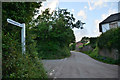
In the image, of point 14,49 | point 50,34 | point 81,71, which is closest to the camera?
point 14,49

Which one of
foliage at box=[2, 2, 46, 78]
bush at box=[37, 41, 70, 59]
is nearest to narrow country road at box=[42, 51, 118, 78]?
foliage at box=[2, 2, 46, 78]

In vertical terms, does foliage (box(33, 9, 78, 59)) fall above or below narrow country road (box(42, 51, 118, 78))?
above

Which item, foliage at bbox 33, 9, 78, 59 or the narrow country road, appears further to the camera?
foliage at bbox 33, 9, 78, 59

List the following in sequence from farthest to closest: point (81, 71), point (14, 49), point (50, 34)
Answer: point (50, 34) < point (81, 71) < point (14, 49)

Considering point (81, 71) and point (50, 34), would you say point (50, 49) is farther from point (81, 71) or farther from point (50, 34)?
point (81, 71)

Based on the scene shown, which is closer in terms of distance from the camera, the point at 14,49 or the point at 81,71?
the point at 14,49

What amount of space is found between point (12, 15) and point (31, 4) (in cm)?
120

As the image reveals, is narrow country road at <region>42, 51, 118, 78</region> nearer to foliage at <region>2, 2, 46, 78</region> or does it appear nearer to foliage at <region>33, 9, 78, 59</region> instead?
foliage at <region>2, 2, 46, 78</region>

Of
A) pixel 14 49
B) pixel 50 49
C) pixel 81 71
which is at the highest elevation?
pixel 14 49

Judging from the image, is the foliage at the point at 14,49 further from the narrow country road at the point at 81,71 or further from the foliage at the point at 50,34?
the foliage at the point at 50,34

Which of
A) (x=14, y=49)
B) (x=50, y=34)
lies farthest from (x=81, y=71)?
(x=50, y=34)

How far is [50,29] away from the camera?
1839 centimetres

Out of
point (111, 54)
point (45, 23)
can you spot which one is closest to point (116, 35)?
point (111, 54)

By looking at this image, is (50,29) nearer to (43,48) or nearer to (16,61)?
(43,48)
